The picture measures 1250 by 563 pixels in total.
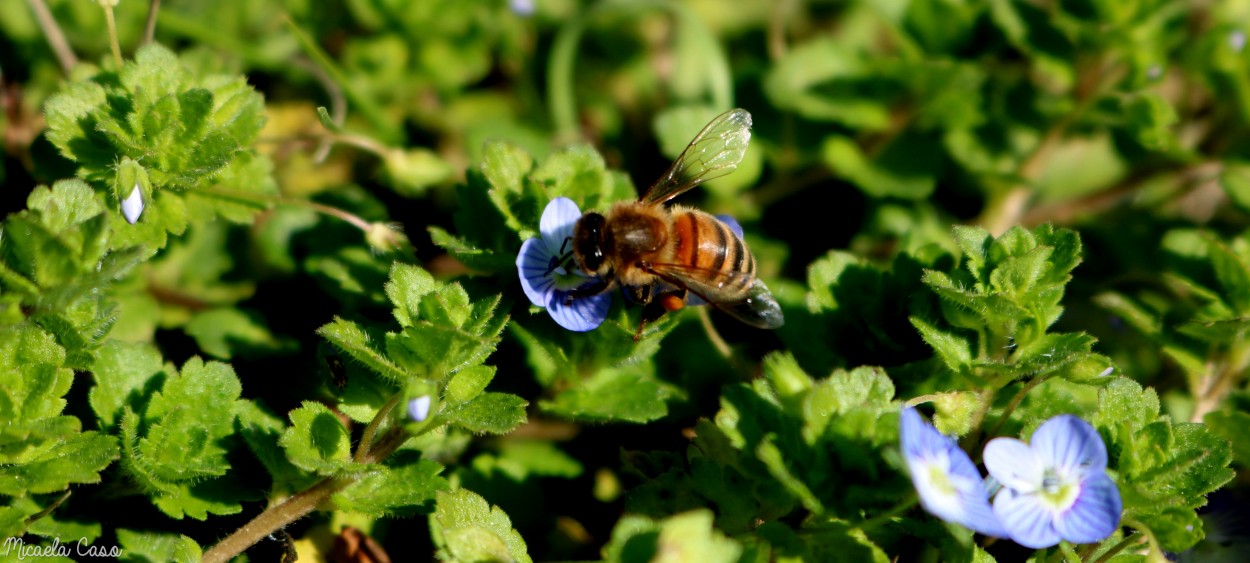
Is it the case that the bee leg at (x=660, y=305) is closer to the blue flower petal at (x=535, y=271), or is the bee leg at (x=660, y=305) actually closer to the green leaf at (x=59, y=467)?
the blue flower petal at (x=535, y=271)

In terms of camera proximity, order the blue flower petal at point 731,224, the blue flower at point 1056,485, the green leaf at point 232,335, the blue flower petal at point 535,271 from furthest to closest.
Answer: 1. the green leaf at point 232,335
2. the blue flower petal at point 731,224
3. the blue flower petal at point 535,271
4. the blue flower at point 1056,485

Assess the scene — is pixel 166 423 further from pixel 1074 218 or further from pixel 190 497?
pixel 1074 218

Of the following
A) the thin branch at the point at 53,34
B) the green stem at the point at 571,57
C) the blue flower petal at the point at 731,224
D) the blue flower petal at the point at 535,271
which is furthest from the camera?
the green stem at the point at 571,57

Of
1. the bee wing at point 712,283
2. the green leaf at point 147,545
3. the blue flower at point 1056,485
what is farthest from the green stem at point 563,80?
the blue flower at point 1056,485

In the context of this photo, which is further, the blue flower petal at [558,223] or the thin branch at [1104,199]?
the thin branch at [1104,199]

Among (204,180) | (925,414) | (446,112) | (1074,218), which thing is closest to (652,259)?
(925,414)

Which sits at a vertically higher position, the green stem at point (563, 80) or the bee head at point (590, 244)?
the bee head at point (590, 244)

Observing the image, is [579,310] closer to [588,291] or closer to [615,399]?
[588,291]
